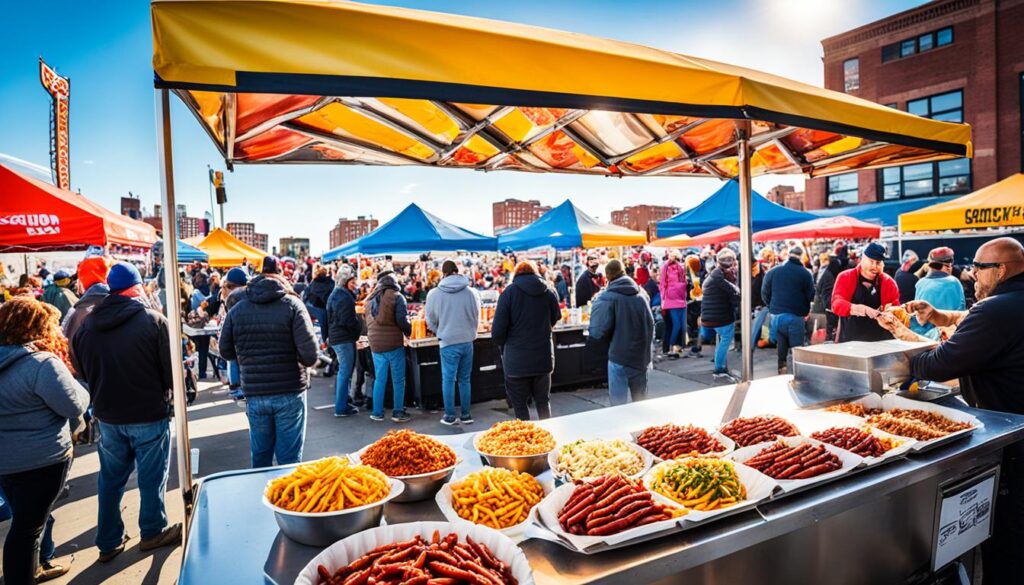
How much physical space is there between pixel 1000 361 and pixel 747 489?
7.47ft

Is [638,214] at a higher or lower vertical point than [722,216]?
higher

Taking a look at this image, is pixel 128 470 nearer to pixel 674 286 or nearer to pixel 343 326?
pixel 343 326

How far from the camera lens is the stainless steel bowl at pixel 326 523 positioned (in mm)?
1938

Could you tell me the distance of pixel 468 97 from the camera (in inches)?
83.3

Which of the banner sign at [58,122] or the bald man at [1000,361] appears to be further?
the banner sign at [58,122]

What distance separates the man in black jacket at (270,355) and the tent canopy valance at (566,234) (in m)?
8.33

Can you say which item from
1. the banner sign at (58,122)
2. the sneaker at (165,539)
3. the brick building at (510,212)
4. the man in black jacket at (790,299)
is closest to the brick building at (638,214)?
the brick building at (510,212)

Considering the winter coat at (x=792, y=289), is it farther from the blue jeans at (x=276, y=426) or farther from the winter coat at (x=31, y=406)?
the winter coat at (x=31, y=406)

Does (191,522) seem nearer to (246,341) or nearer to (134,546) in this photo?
(246,341)

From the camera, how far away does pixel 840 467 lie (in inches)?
A: 101

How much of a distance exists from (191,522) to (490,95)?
2228 millimetres

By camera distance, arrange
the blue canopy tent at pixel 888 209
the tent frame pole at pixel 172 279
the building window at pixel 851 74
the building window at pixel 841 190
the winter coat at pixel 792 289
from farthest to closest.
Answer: the building window at pixel 841 190 < the building window at pixel 851 74 < the blue canopy tent at pixel 888 209 < the winter coat at pixel 792 289 < the tent frame pole at pixel 172 279

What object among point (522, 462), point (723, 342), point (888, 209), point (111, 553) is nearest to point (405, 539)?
point (522, 462)

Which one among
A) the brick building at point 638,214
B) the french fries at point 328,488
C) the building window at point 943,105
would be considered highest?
the brick building at point 638,214
